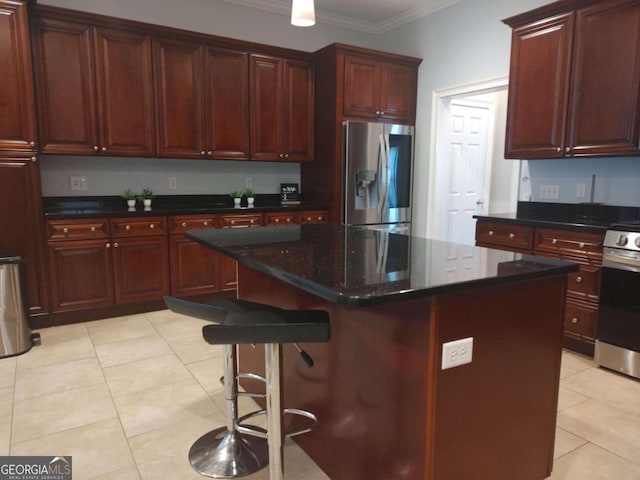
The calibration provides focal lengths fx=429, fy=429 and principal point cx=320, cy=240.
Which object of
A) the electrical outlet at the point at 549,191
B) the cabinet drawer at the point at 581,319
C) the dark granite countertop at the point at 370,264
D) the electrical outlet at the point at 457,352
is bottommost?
the cabinet drawer at the point at 581,319

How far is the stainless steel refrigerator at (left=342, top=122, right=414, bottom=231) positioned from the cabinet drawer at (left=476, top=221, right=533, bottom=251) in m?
1.28

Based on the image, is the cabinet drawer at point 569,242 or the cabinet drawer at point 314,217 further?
the cabinet drawer at point 314,217

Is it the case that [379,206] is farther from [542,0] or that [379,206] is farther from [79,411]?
[79,411]

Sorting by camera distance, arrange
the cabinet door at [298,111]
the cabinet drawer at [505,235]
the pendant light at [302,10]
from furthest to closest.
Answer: the cabinet door at [298,111], the cabinet drawer at [505,235], the pendant light at [302,10]

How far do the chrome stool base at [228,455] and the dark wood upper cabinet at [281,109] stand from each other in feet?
9.81

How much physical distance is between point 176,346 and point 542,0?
4062 mm

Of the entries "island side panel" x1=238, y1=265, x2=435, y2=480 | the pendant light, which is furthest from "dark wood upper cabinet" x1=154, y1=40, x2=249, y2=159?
"island side panel" x1=238, y1=265, x2=435, y2=480

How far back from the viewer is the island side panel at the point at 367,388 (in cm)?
132

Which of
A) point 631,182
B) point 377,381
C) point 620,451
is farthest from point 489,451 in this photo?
point 631,182

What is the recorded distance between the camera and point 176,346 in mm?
3137

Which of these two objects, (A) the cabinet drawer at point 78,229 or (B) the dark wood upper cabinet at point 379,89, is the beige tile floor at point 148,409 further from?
(B) the dark wood upper cabinet at point 379,89

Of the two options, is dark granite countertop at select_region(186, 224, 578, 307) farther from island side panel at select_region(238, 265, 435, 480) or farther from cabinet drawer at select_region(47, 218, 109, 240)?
cabinet drawer at select_region(47, 218, 109, 240)

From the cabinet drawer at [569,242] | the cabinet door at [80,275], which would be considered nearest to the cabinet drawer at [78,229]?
the cabinet door at [80,275]

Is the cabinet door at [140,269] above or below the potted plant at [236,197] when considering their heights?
below
